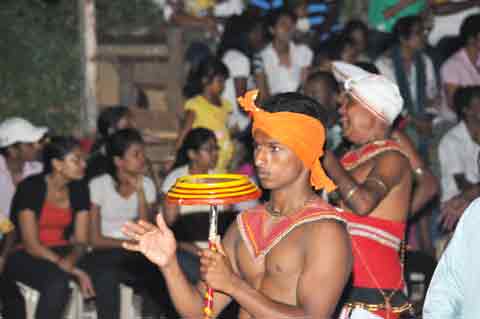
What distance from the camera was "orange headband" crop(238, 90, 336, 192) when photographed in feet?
12.9

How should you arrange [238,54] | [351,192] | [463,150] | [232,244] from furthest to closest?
1. [238,54]
2. [463,150]
3. [351,192]
4. [232,244]

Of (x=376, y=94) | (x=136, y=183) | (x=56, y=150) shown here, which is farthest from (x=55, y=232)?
(x=376, y=94)

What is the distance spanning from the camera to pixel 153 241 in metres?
3.91

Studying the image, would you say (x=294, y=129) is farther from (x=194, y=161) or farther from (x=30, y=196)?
(x=194, y=161)

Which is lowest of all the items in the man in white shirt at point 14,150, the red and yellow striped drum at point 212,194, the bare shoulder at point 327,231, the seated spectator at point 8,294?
the seated spectator at point 8,294

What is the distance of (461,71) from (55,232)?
4434 millimetres

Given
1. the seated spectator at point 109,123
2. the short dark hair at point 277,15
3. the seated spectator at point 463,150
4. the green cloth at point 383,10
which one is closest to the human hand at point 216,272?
the seated spectator at point 109,123

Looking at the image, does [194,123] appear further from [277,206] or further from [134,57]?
[277,206]

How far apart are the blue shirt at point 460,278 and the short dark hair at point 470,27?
6.63 metres

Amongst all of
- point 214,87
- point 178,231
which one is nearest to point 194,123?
point 214,87

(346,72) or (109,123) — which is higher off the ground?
(346,72)

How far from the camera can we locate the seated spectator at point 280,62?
941cm

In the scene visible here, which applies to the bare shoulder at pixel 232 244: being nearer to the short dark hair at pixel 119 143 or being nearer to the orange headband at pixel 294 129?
the orange headband at pixel 294 129

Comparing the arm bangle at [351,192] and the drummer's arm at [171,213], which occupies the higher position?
the arm bangle at [351,192]
